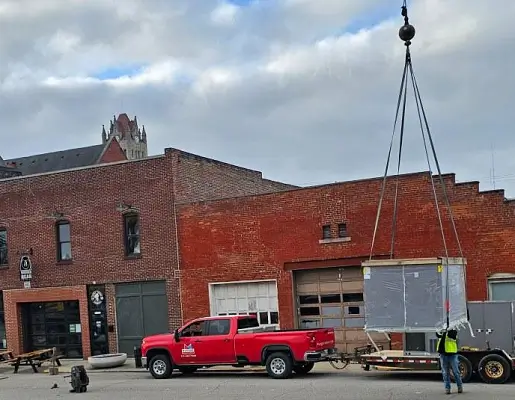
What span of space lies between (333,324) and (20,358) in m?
10.8

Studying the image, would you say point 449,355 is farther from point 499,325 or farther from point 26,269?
point 26,269

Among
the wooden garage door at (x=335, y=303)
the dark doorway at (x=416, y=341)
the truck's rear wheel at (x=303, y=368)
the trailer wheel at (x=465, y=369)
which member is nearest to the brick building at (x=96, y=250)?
the wooden garage door at (x=335, y=303)

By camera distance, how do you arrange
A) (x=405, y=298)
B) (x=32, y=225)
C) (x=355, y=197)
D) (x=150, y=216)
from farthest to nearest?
(x=32, y=225)
(x=150, y=216)
(x=355, y=197)
(x=405, y=298)

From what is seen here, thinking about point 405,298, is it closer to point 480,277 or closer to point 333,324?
point 480,277

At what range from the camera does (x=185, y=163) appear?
93.3 ft

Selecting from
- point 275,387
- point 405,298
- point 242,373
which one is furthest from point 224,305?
point 405,298

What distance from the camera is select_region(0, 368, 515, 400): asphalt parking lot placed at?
15961mm

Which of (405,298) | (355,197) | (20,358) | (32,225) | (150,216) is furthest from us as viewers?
(32,225)

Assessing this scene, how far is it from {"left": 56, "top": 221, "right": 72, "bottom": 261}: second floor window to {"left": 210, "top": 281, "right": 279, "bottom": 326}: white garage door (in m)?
6.91

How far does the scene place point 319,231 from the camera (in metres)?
24.8

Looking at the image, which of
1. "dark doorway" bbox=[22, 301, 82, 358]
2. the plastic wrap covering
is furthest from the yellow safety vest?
"dark doorway" bbox=[22, 301, 82, 358]

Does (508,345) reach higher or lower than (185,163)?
lower

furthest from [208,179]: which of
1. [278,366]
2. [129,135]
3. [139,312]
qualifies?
[129,135]

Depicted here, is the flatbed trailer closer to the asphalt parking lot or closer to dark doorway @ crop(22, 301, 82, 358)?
the asphalt parking lot
